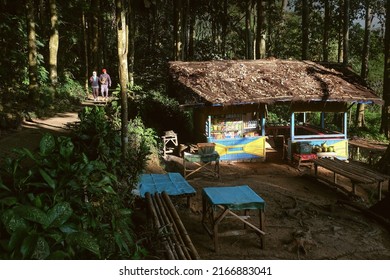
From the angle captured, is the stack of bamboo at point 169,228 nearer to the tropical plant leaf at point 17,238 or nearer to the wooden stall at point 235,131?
the tropical plant leaf at point 17,238

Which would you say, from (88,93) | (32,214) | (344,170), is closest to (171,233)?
(32,214)

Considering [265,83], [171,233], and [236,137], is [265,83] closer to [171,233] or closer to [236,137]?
[236,137]

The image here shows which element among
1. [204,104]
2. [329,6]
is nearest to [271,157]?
[204,104]

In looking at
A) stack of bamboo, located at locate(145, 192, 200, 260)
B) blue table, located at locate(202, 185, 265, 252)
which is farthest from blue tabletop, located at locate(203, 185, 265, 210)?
stack of bamboo, located at locate(145, 192, 200, 260)

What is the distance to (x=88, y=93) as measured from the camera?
81.3ft

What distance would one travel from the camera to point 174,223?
6.09m

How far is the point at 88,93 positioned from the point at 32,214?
22843mm

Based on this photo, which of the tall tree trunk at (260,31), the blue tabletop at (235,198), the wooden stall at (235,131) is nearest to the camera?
the blue tabletop at (235,198)

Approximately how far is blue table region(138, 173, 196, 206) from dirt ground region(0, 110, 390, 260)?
0.77 meters

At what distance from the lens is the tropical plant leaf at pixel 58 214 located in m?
3.12

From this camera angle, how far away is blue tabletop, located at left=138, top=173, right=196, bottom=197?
800 centimetres

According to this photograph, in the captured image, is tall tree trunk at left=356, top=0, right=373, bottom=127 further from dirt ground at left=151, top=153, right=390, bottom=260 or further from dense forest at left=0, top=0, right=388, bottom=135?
dirt ground at left=151, top=153, right=390, bottom=260

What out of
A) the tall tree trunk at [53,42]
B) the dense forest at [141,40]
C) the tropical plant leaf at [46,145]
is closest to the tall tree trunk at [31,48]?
the dense forest at [141,40]
